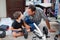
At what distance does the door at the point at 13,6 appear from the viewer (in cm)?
453

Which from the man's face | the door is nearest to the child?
the man's face

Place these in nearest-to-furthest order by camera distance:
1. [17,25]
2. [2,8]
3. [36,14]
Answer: [17,25] → [36,14] → [2,8]

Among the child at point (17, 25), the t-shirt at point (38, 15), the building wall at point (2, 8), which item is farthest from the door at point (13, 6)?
the child at point (17, 25)

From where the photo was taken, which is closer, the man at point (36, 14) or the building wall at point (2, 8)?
the man at point (36, 14)

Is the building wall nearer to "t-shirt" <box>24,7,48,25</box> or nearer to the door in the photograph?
the door

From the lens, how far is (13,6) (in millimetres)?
4574

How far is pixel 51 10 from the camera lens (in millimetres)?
4590

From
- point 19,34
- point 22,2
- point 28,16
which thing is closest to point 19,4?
point 22,2

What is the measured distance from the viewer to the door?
453cm

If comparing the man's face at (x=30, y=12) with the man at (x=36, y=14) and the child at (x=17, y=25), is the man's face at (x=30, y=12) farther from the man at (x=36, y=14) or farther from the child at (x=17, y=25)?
the child at (x=17, y=25)

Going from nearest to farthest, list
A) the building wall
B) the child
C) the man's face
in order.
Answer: the child < the man's face < the building wall

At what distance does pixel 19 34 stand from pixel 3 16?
1.79m

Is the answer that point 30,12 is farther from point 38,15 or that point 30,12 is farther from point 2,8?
point 2,8

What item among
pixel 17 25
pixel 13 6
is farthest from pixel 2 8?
pixel 17 25
